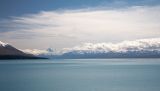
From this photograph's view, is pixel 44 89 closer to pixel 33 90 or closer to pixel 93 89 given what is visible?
pixel 33 90

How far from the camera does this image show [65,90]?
178ft

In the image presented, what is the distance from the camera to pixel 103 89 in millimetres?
55812

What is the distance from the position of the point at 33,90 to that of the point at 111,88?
15260 millimetres

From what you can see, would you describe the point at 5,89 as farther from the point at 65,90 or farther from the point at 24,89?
the point at 65,90

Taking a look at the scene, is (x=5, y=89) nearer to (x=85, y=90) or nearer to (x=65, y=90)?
(x=65, y=90)

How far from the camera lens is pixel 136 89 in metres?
55.8

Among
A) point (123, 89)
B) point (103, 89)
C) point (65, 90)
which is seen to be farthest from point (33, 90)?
point (123, 89)

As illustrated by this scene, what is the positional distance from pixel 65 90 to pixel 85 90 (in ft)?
12.2

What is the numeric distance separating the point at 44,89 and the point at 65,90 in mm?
4186

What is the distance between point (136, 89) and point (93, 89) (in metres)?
8.26

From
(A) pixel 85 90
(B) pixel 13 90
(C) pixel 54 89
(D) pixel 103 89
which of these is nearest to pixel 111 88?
(D) pixel 103 89

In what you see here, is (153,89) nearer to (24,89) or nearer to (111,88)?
(111,88)

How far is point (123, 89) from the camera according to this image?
55.6 m

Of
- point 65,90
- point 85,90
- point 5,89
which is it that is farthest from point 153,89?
point 5,89
